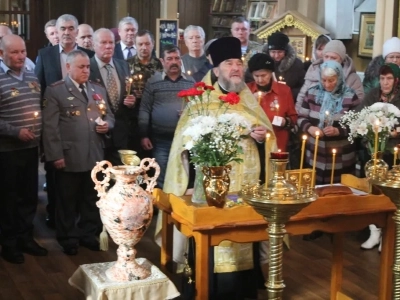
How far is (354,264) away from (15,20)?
7374mm

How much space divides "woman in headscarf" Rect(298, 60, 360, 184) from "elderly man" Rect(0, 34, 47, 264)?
1.92 m

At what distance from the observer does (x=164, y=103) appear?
224 inches

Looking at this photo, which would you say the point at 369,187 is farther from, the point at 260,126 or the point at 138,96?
the point at 138,96

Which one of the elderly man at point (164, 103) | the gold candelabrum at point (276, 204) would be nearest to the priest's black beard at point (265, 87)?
the elderly man at point (164, 103)

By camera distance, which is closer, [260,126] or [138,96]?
[260,126]

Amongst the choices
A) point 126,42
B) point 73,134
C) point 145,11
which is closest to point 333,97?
point 73,134

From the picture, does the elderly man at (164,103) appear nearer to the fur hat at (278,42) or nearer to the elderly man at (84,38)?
the fur hat at (278,42)

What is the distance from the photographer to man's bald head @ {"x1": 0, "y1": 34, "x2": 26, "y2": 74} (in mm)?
4890

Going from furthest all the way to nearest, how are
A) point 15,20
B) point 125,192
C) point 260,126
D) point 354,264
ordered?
point 15,20, point 354,264, point 260,126, point 125,192

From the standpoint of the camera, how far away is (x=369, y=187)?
4277 mm

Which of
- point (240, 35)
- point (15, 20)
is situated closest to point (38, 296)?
point (240, 35)

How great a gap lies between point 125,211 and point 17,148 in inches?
66.6

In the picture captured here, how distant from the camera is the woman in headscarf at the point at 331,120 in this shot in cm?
549

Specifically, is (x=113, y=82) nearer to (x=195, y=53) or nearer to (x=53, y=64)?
(x=53, y=64)
